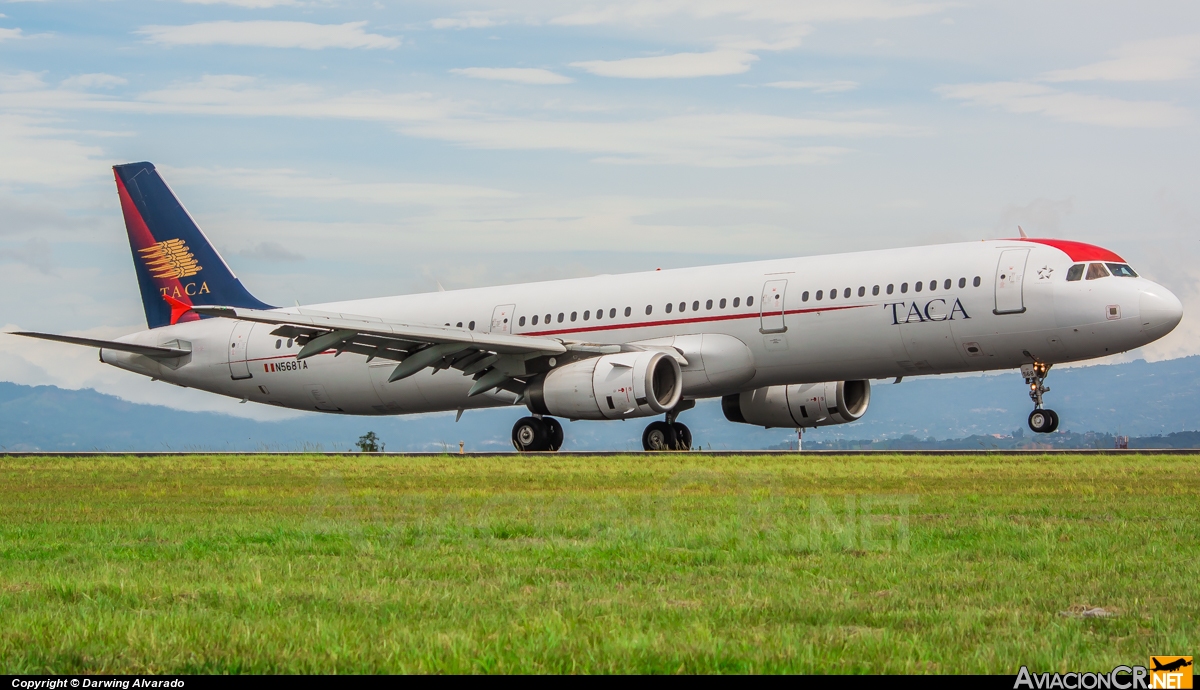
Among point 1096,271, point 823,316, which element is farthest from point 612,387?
point 1096,271

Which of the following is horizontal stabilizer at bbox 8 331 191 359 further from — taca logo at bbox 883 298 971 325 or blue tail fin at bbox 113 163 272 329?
taca logo at bbox 883 298 971 325

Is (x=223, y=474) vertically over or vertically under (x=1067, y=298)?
under

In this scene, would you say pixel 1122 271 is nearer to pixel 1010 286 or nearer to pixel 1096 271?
pixel 1096 271

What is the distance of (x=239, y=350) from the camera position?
33156 mm

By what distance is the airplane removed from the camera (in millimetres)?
24109

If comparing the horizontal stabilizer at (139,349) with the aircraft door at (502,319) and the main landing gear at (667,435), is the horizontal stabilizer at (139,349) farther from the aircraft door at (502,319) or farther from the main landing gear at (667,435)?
the main landing gear at (667,435)

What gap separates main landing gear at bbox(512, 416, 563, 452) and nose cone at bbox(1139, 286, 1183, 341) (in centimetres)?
1183

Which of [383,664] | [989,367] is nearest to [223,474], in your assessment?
[989,367]

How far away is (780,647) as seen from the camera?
5797mm
